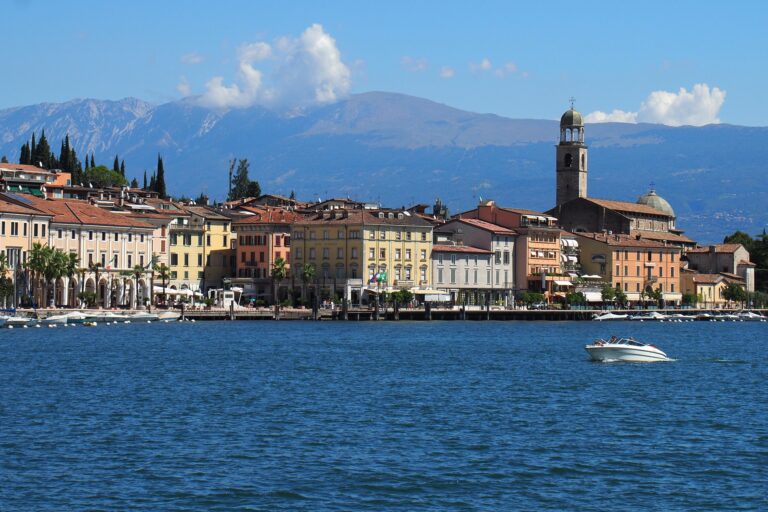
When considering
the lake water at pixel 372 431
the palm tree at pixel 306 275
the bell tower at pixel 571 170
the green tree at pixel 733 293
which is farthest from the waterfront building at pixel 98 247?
the green tree at pixel 733 293

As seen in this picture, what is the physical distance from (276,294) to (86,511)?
102m

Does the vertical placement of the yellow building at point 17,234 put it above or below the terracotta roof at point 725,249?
below

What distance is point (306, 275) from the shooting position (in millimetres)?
131250

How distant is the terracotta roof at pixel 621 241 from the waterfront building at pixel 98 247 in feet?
167

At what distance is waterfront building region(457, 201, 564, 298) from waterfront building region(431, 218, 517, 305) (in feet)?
3.10

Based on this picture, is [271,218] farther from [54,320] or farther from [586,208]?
[586,208]

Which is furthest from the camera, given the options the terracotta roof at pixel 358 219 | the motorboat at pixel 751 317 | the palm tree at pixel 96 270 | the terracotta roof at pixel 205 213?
the motorboat at pixel 751 317

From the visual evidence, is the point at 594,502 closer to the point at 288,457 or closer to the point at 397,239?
the point at 288,457

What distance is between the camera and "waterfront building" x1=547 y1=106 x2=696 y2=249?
166625mm

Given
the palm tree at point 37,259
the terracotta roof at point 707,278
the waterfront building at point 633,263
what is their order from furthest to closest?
the terracotta roof at point 707,278 → the waterfront building at point 633,263 → the palm tree at point 37,259

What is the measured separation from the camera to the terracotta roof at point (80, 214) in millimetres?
116875

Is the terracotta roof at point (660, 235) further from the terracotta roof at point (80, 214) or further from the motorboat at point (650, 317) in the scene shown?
the terracotta roof at point (80, 214)

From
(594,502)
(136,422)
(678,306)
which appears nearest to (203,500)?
(594,502)

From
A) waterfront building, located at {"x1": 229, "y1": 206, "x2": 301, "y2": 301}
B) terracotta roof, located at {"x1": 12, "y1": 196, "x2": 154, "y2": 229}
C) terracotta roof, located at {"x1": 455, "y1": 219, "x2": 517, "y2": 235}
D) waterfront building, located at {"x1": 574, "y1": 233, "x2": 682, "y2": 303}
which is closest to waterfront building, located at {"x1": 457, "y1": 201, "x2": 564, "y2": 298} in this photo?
terracotta roof, located at {"x1": 455, "y1": 219, "x2": 517, "y2": 235}
